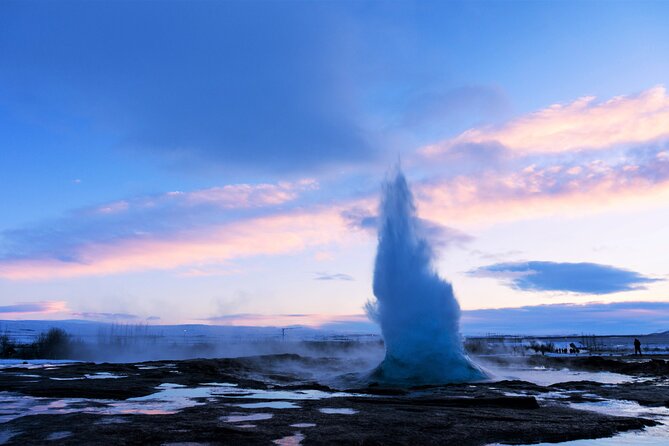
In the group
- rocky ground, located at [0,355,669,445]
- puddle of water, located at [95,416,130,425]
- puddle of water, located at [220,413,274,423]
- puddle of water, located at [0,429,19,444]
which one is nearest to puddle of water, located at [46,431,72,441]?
rocky ground, located at [0,355,669,445]

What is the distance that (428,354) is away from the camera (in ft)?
90.3

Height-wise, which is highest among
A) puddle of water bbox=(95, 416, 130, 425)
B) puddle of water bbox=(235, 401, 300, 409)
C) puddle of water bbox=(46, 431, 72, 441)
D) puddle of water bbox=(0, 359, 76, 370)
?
puddle of water bbox=(46, 431, 72, 441)

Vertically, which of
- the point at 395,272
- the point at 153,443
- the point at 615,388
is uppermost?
the point at 395,272

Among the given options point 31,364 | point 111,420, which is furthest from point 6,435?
point 31,364

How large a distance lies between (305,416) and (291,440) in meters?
3.15

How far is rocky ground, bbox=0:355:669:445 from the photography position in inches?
399

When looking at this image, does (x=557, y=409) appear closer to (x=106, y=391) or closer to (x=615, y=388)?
(x=615, y=388)

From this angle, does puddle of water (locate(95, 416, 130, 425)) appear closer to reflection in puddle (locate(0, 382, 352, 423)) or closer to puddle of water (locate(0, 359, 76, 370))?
reflection in puddle (locate(0, 382, 352, 423))

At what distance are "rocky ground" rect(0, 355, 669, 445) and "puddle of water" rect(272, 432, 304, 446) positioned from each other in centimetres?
2

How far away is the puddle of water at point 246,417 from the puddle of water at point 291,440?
2198mm

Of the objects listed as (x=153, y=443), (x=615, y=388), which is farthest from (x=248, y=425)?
(x=615, y=388)

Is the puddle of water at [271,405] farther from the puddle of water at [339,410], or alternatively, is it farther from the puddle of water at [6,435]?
the puddle of water at [6,435]

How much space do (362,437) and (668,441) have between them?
6122mm

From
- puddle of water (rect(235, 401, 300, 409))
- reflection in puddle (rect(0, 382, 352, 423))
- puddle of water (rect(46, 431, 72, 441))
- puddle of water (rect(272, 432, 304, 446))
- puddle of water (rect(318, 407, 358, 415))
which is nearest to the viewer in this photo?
puddle of water (rect(272, 432, 304, 446))
